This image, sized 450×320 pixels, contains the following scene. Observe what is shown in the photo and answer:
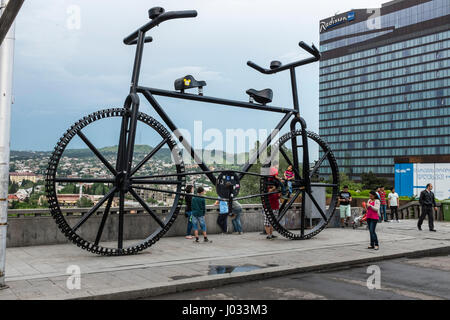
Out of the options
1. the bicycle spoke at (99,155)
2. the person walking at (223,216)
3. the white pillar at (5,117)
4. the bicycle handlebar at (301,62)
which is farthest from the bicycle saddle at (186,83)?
the person walking at (223,216)

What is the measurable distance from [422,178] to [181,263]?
119ft

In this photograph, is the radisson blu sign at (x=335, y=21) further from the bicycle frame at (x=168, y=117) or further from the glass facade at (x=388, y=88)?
the bicycle frame at (x=168, y=117)

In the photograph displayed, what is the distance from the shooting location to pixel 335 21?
138 metres

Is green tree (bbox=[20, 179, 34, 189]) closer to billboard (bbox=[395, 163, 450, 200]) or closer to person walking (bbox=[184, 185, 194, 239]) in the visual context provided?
person walking (bbox=[184, 185, 194, 239])

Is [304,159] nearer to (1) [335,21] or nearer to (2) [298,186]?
(2) [298,186]

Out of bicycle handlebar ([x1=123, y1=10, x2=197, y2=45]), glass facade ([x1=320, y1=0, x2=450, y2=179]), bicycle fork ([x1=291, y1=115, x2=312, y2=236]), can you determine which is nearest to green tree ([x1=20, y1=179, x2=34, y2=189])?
bicycle handlebar ([x1=123, y1=10, x2=197, y2=45])

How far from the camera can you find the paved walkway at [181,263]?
626cm

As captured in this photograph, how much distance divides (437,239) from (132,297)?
34.2ft

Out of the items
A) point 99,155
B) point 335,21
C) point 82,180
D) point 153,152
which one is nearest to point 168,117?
point 153,152

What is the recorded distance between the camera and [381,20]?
128125 mm

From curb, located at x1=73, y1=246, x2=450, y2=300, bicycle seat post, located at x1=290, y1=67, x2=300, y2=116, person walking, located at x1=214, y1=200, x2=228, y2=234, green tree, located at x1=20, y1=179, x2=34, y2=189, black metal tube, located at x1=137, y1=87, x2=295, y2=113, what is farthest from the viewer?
person walking, located at x1=214, y1=200, x2=228, y2=234

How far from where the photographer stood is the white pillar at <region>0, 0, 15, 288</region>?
6.18m

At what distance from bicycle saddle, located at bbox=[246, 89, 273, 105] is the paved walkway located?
3.54 meters

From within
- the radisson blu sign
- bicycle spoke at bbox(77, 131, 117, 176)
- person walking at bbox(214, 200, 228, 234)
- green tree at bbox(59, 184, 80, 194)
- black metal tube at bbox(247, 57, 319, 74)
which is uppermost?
the radisson blu sign
